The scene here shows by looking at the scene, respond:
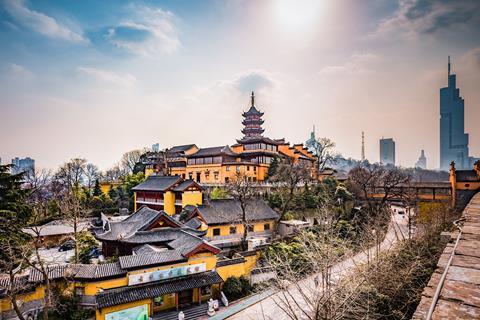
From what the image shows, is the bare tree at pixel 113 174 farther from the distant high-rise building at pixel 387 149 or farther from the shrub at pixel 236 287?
the distant high-rise building at pixel 387 149

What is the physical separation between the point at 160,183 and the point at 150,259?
16792 mm

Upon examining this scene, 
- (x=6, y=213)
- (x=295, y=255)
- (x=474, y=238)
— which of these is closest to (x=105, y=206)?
(x=6, y=213)

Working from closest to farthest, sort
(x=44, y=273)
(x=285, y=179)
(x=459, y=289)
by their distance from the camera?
(x=459, y=289)
(x=44, y=273)
(x=285, y=179)

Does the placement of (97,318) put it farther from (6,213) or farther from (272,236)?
(272,236)

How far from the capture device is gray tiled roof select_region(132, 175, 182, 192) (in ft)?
94.6

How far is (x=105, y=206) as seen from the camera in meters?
35.2

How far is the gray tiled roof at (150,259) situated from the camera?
1384 centimetres

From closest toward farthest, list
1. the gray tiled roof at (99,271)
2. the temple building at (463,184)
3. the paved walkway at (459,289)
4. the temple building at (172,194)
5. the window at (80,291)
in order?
1. the paved walkway at (459,289)
2. the gray tiled roof at (99,271)
3. the window at (80,291)
4. the temple building at (463,184)
5. the temple building at (172,194)

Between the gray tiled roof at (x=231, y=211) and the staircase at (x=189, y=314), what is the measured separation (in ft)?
25.7

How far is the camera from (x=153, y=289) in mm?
14094

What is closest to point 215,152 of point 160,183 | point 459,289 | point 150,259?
point 160,183

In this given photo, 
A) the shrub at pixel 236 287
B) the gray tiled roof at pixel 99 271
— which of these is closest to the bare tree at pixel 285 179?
the shrub at pixel 236 287

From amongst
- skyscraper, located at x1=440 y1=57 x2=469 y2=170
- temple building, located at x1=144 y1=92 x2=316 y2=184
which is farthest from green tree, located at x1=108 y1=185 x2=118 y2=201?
skyscraper, located at x1=440 y1=57 x2=469 y2=170

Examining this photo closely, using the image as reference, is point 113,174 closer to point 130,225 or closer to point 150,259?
point 130,225
